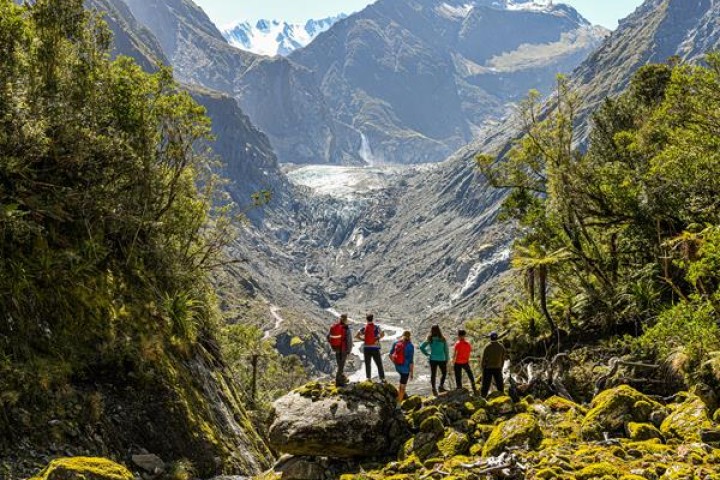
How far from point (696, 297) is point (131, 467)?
55.8ft

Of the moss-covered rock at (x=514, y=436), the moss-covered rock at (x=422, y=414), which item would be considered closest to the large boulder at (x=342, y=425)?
the moss-covered rock at (x=422, y=414)

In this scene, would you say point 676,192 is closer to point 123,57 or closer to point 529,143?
point 529,143

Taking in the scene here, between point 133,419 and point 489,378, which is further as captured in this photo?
point 489,378

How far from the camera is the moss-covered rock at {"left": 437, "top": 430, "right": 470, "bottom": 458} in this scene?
1371 cm

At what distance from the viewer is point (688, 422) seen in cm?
1297

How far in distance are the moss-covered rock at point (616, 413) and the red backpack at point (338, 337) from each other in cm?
711

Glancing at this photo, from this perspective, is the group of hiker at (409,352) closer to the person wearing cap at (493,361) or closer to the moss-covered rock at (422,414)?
the person wearing cap at (493,361)

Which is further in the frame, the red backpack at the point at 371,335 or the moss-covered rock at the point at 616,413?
the red backpack at the point at 371,335

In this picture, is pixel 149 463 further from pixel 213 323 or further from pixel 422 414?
pixel 213 323

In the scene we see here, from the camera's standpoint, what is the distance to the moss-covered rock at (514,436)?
13078 mm

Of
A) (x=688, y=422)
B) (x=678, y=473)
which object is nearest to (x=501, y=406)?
(x=688, y=422)

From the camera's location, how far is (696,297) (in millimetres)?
16719

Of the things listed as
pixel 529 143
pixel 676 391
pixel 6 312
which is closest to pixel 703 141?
pixel 529 143

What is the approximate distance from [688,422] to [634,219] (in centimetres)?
1245
